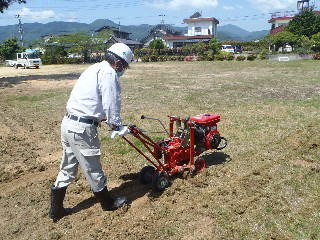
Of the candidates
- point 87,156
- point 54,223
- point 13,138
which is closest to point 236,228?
point 87,156

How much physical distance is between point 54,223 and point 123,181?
4.96 feet

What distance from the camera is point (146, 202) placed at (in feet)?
16.3

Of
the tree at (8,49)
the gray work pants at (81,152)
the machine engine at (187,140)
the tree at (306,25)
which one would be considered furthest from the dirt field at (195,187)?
the tree at (306,25)

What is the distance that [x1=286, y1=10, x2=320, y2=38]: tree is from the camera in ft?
179

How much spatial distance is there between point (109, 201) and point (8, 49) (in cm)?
5490

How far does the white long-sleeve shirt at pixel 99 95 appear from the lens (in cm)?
408

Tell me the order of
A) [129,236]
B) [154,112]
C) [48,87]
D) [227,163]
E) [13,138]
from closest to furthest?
[129,236]
[227,163]
[13,138]
[154,112]
[48,87]

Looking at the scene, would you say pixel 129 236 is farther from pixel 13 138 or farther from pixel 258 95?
pixel 258 95

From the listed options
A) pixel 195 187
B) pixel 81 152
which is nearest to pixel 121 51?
pixel 81 152

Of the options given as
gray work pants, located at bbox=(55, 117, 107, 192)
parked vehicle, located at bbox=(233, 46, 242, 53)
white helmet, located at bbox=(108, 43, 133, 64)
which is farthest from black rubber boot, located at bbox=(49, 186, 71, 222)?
parked vehicle, located at bbox=(233, 46, 242, 53)

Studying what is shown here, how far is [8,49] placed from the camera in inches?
2085

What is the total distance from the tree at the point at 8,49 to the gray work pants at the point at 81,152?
54.4m

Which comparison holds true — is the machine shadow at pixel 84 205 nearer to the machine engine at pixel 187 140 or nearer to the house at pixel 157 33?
the machine engine at pixel 187 140

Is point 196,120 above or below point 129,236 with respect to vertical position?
above
